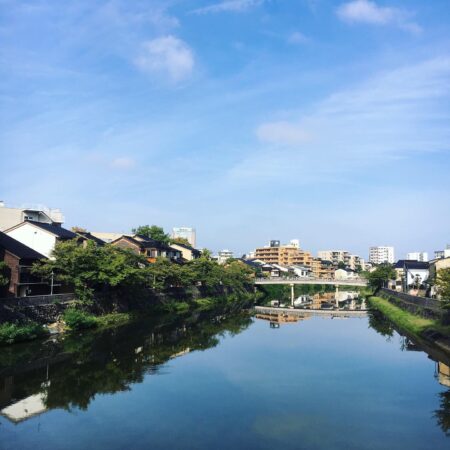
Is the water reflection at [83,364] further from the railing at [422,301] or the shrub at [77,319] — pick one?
the railing at [422,301]

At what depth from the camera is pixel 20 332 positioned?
28.8 meters

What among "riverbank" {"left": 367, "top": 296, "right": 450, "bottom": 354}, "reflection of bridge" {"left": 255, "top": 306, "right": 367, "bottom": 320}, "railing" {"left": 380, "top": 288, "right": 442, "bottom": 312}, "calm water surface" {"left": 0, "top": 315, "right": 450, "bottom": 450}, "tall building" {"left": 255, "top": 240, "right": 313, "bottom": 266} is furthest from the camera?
"tall building" {"left": 255, "top": 240, "right": 313, "bottom": 266}

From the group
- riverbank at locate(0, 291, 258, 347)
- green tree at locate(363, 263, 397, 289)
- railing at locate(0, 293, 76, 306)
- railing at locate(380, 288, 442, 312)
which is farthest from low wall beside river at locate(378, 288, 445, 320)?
railing at locate(0, 293, 76, 306)

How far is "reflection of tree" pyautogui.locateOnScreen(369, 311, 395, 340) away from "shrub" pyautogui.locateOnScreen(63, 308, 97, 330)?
25.3m

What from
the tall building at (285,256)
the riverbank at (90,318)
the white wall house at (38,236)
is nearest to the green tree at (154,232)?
the riverbank at (90,318)

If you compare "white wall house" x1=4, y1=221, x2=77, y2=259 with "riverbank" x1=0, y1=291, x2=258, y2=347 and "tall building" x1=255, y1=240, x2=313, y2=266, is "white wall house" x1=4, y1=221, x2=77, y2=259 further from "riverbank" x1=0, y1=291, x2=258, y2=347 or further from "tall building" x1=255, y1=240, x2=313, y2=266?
"tall building" x1=255, y1=240, x2=313, y2=266

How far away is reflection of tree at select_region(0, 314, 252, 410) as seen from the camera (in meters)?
20.6

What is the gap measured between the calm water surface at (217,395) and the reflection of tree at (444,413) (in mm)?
46

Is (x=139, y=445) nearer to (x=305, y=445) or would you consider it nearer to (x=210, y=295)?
(x=305, y=445)

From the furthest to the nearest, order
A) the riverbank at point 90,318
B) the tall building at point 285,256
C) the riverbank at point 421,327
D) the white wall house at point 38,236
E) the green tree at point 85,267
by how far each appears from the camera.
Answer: the tall building at point 285,256 < the white wall house at point 38,236 < the green tree at point 85,267 < the riverbank at point 421,327 < the riverbank at point 90,318

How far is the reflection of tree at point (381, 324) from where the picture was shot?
4216 centimetres

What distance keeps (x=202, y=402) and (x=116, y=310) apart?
87.6 ft

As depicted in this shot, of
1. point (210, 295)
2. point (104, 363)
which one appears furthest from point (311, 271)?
point (104, 363)

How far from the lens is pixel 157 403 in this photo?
19016mm
